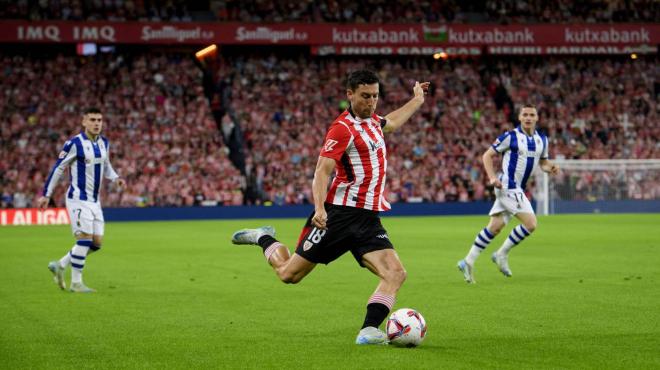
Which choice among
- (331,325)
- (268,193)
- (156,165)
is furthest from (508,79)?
(331,325)

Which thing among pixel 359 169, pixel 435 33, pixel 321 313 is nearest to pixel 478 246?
pixel 321 313

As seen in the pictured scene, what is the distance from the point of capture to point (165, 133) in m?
40.8

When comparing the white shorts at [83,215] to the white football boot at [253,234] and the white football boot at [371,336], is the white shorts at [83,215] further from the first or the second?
the white football boot at [371,336]

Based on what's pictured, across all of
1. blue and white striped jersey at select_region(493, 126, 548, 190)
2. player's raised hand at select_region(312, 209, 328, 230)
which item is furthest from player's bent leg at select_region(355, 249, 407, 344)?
blue and white striped jersey at select_region(493, 126, 548, 190)

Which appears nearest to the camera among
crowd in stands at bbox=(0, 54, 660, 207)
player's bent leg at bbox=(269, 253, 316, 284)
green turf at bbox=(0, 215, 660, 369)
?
green turf at bbox=(0, 215, 660, 369)

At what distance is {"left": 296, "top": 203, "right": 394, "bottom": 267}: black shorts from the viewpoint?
27.2 ft

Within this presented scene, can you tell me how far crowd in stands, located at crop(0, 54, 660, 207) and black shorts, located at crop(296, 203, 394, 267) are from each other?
30.4 meters

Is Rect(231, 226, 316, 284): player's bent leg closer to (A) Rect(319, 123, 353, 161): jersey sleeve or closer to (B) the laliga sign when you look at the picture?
(A) Rect(319, 123, 353, 161): jersey sleeve

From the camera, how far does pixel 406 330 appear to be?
7.96m

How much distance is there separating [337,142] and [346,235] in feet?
2.53

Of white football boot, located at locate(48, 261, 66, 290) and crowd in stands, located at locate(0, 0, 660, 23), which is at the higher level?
crowd in stands, located at locate(0, 0, 660, 23)

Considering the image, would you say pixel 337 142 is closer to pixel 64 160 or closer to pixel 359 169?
pixel 359 169

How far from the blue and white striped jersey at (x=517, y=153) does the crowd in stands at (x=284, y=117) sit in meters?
25.2

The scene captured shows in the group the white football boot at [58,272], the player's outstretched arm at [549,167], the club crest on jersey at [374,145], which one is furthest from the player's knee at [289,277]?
the player's outstretched arm at [549,167]
